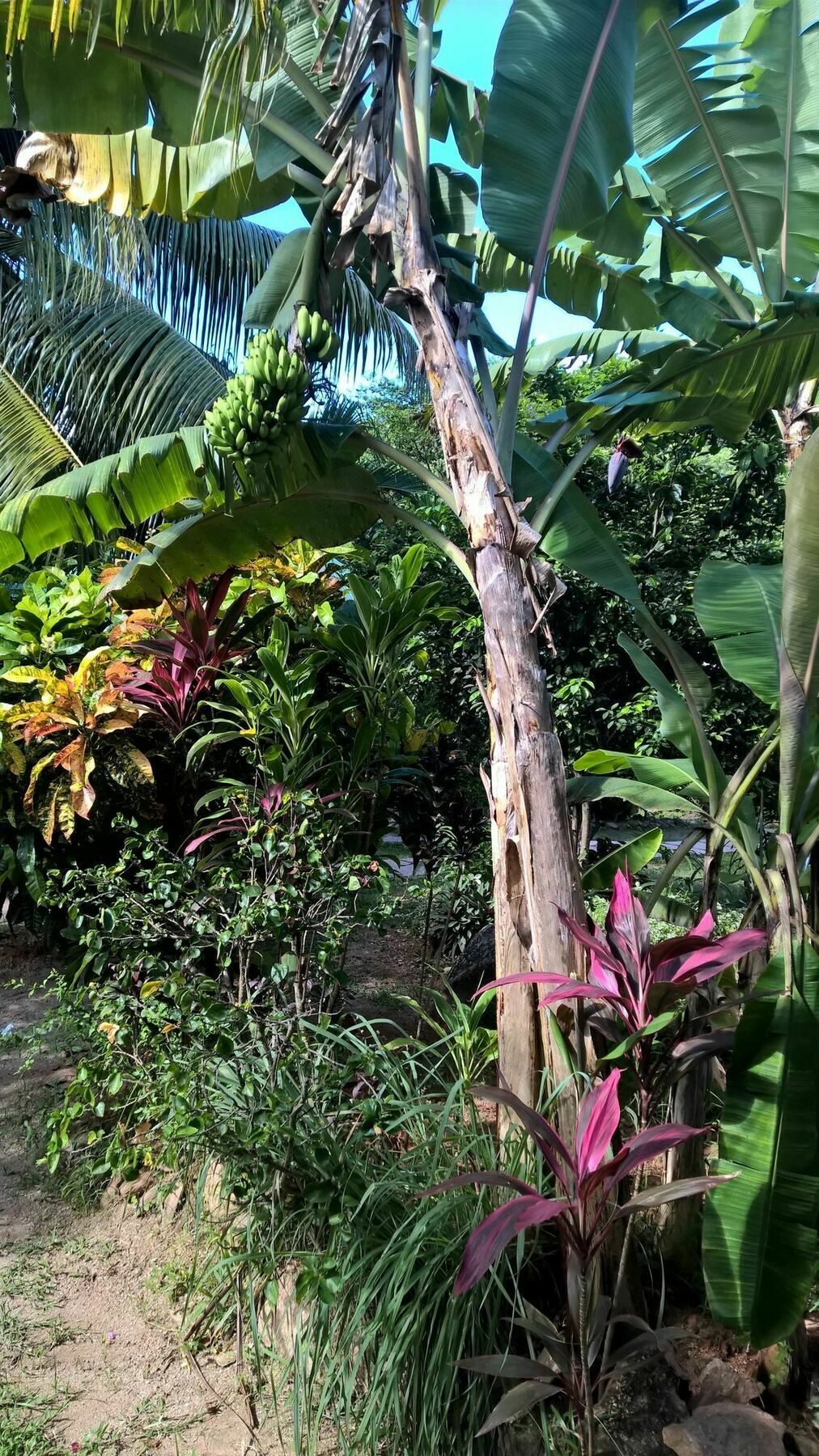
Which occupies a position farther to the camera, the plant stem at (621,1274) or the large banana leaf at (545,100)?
the large banana leaf at (545,100)

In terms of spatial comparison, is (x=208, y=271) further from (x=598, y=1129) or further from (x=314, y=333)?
(x=598, y=1129)

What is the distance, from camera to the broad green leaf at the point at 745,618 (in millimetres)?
3012

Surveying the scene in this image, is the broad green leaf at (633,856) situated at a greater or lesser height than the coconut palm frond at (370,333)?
lesser

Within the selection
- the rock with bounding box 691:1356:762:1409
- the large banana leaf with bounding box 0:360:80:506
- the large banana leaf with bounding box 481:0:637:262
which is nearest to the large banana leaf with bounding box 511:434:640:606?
the large banana leaf with bounding box 481:0:637:262

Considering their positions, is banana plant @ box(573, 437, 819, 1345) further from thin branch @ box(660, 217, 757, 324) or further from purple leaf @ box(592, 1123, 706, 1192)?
thin branch @ box(660, 217, 757, 324)

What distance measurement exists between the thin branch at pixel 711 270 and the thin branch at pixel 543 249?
4.62ft

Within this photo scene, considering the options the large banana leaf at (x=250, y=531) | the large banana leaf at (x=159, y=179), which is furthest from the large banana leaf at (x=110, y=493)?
the large banana leaf at (x=159, y=179)

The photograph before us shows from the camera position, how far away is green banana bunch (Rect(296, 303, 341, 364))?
2910 millimetres

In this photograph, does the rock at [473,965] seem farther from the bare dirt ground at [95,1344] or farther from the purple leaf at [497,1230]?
the purple leaf at [497,1230]

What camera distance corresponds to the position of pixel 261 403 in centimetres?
298

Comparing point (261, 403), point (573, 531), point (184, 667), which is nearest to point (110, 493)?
point (184, 667)

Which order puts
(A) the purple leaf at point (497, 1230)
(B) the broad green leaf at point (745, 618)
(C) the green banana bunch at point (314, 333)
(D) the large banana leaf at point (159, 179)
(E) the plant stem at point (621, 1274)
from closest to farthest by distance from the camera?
(A) the purple leaf at point (497, 1230) → (E) the plant stem at point (621, 1274) → (C) the green banana bunch at point (314, 333) → (B) the broad green leaf at point (745, 618) → (D) the large banana leaf at point (159, 179)

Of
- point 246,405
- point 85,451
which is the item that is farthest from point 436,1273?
point 85,451

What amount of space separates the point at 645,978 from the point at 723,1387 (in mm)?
1113
